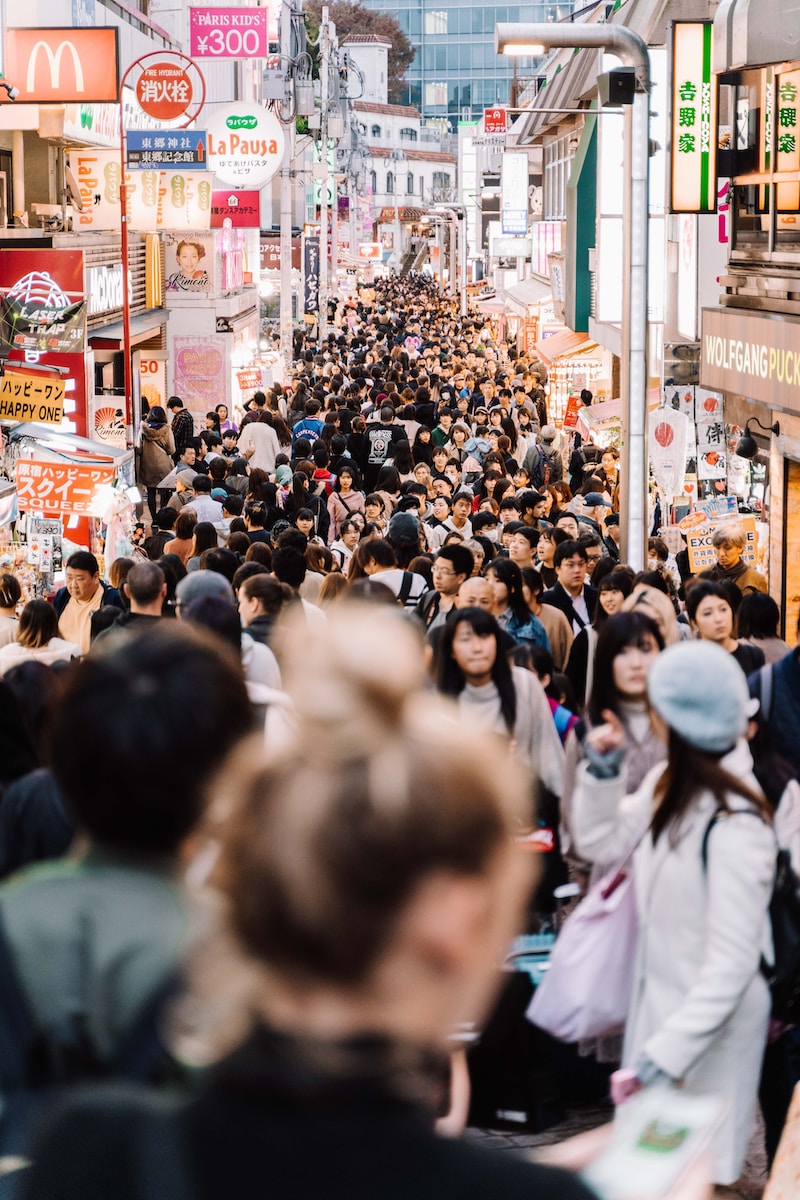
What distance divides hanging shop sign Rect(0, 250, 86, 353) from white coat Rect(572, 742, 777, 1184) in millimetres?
10619

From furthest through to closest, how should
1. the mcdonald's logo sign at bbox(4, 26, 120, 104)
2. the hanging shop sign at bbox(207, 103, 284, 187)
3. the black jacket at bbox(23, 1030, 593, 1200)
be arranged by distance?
the hanging shop sign at bbox(207, 103, 284, 187)
the mcdonald's logo sign at bbox(4, 26, 120, 104)
the black jacket at bbox(23, 1030, 593, 1200)

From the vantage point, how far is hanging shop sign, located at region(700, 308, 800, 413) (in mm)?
10005

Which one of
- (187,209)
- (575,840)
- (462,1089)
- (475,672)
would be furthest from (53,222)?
(462,1089)

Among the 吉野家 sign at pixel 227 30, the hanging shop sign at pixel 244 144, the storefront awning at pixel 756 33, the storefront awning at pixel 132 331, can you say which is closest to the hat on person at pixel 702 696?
the storefront awning at pixel 756 33

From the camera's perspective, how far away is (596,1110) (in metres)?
4.98

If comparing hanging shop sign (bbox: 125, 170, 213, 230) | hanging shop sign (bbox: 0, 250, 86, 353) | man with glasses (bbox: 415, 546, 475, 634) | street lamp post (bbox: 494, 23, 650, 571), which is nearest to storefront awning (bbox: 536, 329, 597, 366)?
hanging shop sign (bbox: 125, 170, 213, 230)

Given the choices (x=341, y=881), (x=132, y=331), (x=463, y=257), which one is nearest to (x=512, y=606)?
(x=341, y=881)

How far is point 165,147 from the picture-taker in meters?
18.8

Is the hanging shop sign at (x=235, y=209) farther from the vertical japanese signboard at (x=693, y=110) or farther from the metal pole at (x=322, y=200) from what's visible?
the metal pole at (x=322, y=200)

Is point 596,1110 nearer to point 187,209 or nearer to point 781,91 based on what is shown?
point 781,91

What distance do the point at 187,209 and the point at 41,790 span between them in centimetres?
1833

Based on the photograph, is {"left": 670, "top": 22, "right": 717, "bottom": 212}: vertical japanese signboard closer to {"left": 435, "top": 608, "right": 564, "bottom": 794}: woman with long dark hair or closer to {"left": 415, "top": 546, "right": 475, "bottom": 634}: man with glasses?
{"left": 415, "top": 546, "right": 475, "bottom": 634}: man with glasses

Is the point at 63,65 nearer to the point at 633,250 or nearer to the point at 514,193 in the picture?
the point at 633,250

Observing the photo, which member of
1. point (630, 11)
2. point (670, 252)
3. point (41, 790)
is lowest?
point (41, 790)
